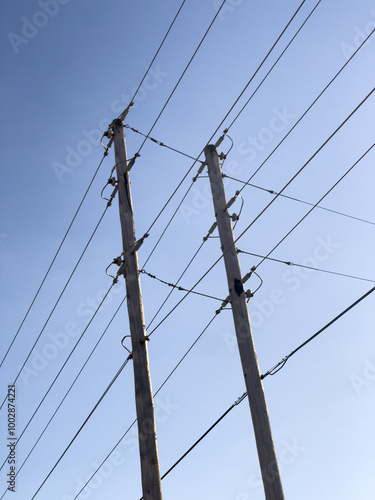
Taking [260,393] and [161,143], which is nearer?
[260,393]

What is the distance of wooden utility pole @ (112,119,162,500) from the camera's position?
28.6 ft

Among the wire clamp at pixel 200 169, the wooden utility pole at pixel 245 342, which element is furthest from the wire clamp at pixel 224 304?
the wire clamp at pixel 200 169

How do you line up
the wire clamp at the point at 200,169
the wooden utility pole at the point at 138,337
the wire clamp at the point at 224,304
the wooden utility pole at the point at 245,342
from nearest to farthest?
the wooden utility pole at the point at 245,342
the wooden utility pole at the point at 138,337
the wire clamp at the point at 224,304
the wire clamp at the point at 200,169

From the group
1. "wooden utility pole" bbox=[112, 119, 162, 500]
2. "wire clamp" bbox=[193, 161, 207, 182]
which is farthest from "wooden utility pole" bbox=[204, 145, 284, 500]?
"wooden utility pole" bbox=[112, 119, 162, 500]

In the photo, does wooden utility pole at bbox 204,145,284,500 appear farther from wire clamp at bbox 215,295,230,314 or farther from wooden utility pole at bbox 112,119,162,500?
wooden utility pole at bbox 112,119,162,500

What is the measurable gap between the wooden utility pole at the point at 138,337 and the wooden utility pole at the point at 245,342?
5.40 feet

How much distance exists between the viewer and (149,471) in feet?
28.5

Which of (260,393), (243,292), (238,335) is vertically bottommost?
(260,393)

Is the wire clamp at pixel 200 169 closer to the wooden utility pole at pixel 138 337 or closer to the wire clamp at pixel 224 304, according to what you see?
the wooden utility pole at pixel 138 337

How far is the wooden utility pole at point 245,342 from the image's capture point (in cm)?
778

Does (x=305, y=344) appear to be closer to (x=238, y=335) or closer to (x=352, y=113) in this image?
→ (x=238, y=335)

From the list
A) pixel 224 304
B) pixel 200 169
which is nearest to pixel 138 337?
pixel 224 304

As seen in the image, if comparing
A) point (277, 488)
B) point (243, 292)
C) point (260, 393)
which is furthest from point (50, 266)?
point (277, 488)

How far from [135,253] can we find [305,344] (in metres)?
3.82
